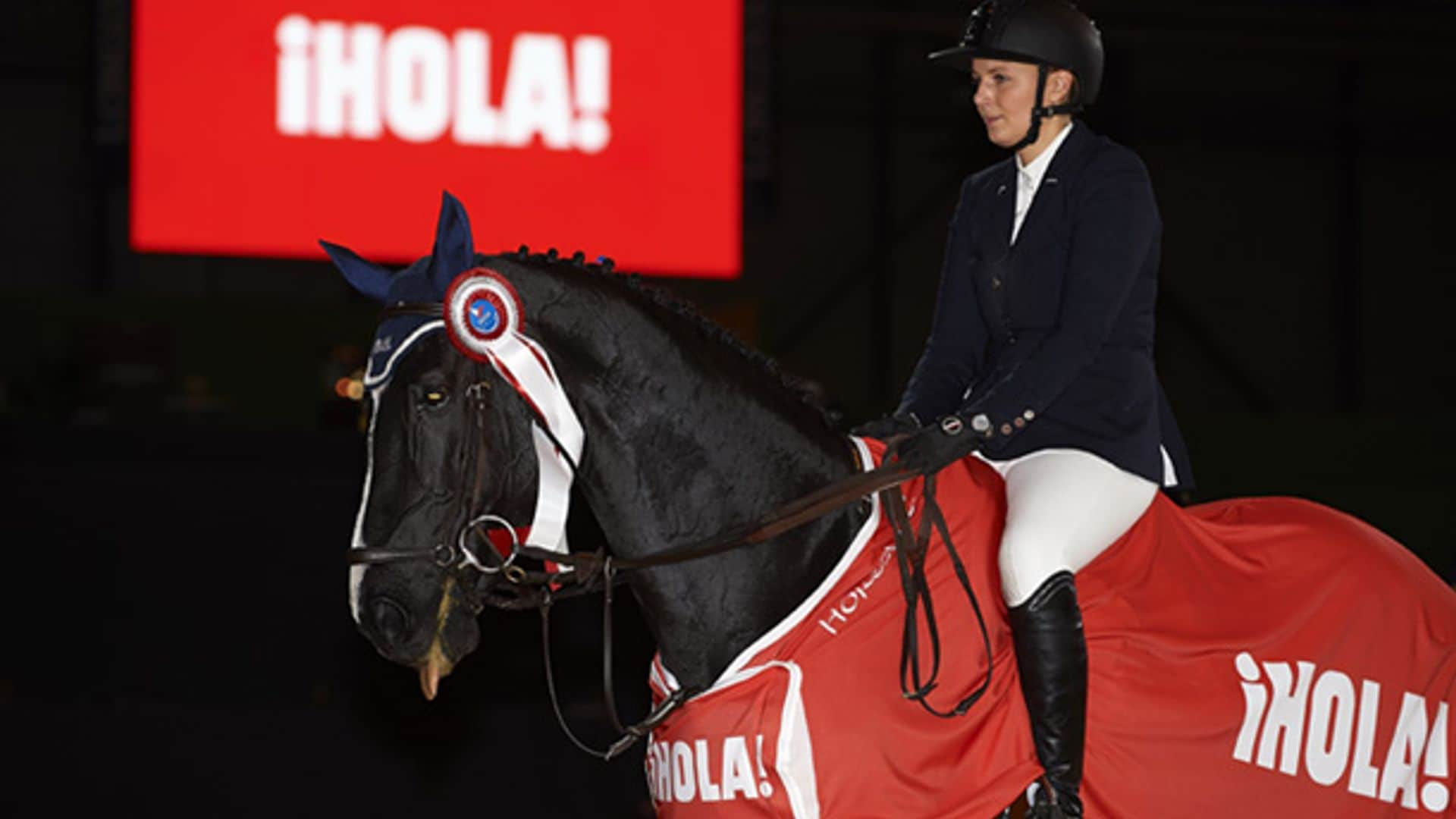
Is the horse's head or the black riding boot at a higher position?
the horse's head

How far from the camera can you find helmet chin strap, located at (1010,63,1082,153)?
82.7 inches

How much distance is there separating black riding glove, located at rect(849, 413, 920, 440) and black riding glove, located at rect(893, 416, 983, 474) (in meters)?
0.19

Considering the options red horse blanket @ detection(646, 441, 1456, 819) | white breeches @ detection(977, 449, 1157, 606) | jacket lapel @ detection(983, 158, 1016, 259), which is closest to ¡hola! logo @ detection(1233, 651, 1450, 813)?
red horse blanket @ detection(646, 441, 1456, 819)

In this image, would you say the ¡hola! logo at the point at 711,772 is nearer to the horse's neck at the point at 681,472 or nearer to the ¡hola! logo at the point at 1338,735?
the horse's neck at the point at 681,472

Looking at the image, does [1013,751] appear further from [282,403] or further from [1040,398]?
[282,403]

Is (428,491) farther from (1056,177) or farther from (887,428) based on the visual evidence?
(1056,177)

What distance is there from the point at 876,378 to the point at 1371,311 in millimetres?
3429

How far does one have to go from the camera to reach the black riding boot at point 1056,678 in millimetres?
1880

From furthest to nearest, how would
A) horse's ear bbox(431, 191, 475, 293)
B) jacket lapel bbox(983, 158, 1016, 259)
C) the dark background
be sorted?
the dark background
jacket lapel bbox(983, 158, 1016, 259)
horse's ear bbox(431, 191, 475, 293)

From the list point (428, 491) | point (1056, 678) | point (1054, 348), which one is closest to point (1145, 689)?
point (1056, 678)

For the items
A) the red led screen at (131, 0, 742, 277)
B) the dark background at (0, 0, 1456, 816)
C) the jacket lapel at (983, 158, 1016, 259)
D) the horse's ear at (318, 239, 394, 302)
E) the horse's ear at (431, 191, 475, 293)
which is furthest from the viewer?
the red led screen at (131, 0, 742, 277)

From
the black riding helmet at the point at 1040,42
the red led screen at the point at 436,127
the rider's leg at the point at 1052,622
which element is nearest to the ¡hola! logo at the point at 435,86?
the red led screen at the point at 436,127

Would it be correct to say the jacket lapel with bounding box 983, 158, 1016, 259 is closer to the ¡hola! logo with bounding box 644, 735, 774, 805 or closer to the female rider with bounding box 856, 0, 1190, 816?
the female rider with bounding box 856, 0, 1190, 816

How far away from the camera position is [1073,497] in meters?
1.98
